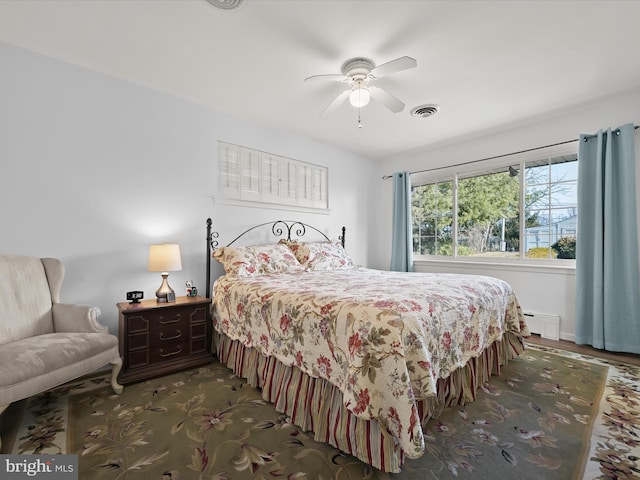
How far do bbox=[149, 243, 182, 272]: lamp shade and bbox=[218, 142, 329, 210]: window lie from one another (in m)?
0.97

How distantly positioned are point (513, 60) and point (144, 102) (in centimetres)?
321

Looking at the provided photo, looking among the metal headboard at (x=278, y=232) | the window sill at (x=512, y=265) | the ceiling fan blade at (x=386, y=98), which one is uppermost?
the ceiling fan blade at (x=386, y=98)

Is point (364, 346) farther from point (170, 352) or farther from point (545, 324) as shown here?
point (545, 324)

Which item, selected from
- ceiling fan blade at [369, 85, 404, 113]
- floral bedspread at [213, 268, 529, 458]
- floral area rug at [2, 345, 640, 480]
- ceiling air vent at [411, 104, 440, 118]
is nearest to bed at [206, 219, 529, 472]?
floral bedspread at [213, 268, 529, 458]

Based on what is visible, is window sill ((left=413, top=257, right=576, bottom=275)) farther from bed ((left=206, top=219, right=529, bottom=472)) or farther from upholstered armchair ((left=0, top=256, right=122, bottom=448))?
upholstered armchair ((left=0, top=256, right=122, bottom=448))

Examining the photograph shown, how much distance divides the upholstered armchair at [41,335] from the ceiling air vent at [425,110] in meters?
3.45

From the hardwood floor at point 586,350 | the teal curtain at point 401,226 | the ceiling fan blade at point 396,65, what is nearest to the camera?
the ceiling fan blade at point 396,65

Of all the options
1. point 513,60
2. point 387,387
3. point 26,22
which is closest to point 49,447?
point 387,387

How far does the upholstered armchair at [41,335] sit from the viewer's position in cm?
161

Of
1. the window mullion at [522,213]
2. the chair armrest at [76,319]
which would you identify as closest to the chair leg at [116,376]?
the chair armrest at [76,319]

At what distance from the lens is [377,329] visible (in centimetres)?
143

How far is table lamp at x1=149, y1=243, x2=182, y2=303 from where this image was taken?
2535 millimetres

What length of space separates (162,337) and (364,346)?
185 centimetres

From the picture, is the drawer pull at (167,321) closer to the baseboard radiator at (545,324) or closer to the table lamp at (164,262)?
the table lamp at (164,262)
